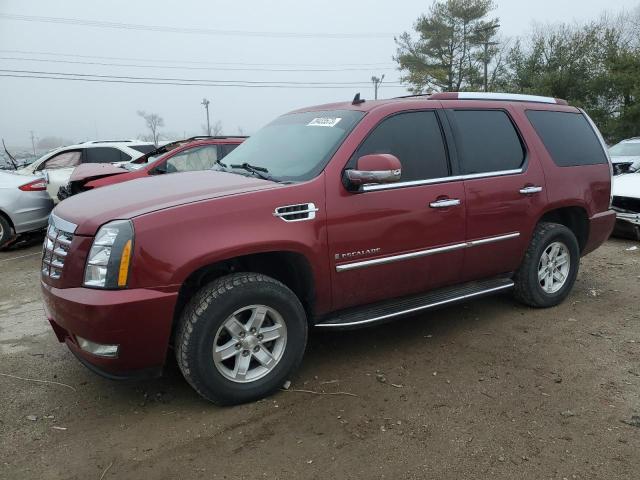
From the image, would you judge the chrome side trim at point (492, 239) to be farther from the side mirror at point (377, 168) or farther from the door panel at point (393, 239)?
the side mirror at point (377, 168)

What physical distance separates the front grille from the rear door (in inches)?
107

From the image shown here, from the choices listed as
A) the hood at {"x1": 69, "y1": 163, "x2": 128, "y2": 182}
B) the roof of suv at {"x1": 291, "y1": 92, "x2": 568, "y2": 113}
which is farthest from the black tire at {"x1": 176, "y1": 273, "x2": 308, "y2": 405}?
the hood at {"x1": 69, "y1": 163, "x2": 128, "y2": 182}

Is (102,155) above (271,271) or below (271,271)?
above

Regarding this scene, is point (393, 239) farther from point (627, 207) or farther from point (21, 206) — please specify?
point (21, 206)

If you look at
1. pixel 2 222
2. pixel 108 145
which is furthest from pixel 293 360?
pixel 108 145

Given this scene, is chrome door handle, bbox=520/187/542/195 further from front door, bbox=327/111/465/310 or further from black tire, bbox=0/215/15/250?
black tire, bbox=0/215/15/250

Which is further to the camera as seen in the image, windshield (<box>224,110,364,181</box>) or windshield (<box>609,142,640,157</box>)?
windshield (<box>609,142,640,157</box>)

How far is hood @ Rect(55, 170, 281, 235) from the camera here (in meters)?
2.88

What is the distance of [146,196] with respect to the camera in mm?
3154

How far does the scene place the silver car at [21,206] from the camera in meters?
8.05

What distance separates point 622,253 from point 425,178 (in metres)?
4.59

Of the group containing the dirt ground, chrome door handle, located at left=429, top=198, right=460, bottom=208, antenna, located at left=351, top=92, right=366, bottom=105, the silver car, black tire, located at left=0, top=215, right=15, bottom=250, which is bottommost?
the dirt ground

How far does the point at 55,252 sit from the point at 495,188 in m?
3.12

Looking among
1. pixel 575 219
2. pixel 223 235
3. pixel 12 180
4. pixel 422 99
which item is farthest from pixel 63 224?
pixel 12 180
